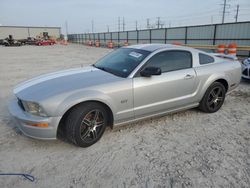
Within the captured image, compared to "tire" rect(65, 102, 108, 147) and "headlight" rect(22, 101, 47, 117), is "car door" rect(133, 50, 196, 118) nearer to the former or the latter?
"tire" rect(65, 102, 108, 147)

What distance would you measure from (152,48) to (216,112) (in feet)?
6.54

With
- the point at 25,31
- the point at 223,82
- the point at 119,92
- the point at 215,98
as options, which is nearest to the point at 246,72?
the point at 223,82

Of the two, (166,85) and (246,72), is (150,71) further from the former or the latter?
(246,72)

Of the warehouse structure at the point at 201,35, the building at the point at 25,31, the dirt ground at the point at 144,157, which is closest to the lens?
the dirt ground at the point at 144,157

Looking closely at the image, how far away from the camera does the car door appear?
3.18 m

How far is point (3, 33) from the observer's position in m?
55.4

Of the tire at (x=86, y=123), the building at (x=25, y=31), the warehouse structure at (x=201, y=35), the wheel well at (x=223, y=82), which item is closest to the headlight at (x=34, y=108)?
the tire at (x=86, y=123)

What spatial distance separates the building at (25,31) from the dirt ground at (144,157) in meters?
57.2

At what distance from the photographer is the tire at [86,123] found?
2723mm

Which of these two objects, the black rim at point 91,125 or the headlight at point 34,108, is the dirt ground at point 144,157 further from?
the headlight at point 34,108

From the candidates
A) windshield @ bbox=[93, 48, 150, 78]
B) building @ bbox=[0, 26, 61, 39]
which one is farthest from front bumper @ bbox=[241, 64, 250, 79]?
building @ bbox=[0, 26, 61, 39]

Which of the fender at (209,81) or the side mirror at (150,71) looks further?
the fender at (209,81)

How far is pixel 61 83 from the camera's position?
2994 mm

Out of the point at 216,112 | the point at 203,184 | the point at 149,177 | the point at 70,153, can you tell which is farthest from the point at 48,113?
the point at 216,112
